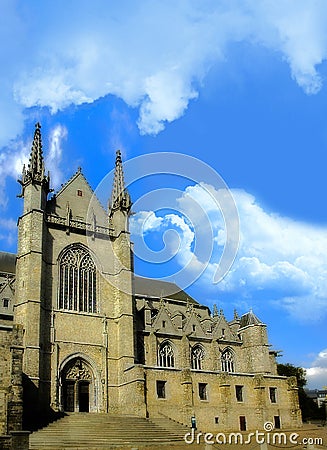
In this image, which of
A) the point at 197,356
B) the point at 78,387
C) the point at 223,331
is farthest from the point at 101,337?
the point at 223,331

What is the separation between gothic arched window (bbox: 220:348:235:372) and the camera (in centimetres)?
5050

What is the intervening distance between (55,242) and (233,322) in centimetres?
2369

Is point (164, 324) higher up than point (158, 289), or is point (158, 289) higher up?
point (158, 289)

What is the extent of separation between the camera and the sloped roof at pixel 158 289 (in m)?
57.7

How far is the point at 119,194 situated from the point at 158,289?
17337mm

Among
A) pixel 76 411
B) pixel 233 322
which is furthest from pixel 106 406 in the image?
pixel 233 322

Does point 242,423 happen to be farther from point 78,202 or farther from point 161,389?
point 78,202

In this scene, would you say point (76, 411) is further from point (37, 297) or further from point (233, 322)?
point (233, 322)

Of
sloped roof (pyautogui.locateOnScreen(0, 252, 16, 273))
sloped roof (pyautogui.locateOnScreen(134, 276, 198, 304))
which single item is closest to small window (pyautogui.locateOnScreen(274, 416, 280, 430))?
sloped roof (pyautogui.locateOnScreen(134, 276, 198, 304))

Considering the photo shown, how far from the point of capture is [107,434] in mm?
30750

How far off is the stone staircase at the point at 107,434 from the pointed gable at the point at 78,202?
17.1m

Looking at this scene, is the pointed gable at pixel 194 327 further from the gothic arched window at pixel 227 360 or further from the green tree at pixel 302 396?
the green tree at pixel 302 396

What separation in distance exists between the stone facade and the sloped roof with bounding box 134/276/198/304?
8.86 m

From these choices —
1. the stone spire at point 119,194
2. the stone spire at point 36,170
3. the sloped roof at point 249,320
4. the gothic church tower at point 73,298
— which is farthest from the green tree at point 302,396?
the stone spire at point 36,170
